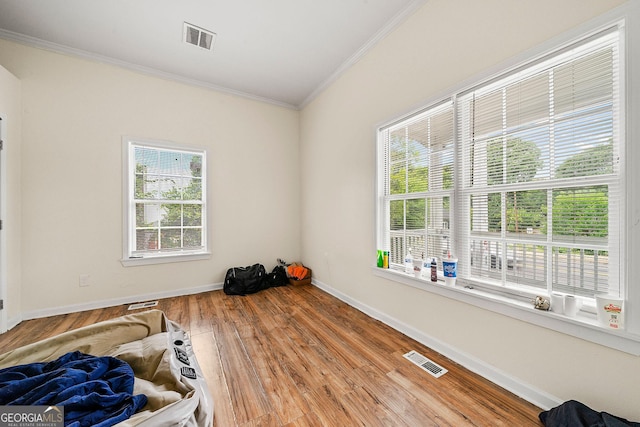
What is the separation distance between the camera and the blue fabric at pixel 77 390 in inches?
38.4

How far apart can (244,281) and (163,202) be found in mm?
1580

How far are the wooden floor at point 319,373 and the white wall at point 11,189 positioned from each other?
17.1 inches

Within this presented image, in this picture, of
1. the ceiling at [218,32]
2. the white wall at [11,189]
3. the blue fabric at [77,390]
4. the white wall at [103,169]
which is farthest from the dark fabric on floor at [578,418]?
the white wall at [11,189]

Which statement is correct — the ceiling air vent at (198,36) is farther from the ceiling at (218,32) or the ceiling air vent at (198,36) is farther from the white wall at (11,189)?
the white wall at (11,189)

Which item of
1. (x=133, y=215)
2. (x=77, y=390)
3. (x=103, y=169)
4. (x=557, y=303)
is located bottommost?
(x=77, y=390)

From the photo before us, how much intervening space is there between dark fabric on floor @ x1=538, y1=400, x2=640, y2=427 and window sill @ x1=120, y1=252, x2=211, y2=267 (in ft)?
12.1

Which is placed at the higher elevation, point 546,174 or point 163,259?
point 546,174

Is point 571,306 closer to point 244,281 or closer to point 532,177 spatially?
point 532,177

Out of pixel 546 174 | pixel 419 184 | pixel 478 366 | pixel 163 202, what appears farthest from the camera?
pixel 163 202

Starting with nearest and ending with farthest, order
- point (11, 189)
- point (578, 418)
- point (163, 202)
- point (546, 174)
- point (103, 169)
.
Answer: point (578, 418)
point (546, 174)
point (11, 189)
point (103, 169)
point (163, 202)

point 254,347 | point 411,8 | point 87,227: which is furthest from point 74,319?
point 411,8

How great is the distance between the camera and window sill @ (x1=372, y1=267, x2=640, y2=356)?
3.78 ft

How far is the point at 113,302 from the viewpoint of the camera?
2947mm

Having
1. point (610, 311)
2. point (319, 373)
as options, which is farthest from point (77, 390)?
point (610, 311)
